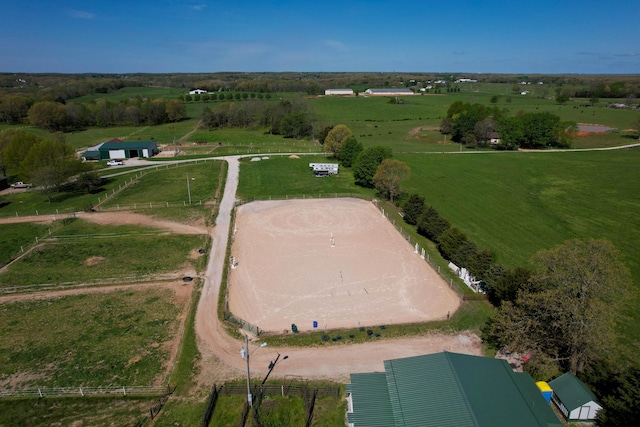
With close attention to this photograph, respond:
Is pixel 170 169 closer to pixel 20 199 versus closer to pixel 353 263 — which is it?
pixel 20 199

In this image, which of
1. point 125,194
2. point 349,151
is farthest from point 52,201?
point 349,151

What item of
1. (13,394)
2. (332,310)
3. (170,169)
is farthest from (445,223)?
(170,169)

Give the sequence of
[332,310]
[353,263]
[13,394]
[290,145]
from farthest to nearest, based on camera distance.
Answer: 1. [290,145]
2. [353,263]
3. [332,310]
4. [13,394]

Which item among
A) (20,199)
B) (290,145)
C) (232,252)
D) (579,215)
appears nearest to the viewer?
(232,252)

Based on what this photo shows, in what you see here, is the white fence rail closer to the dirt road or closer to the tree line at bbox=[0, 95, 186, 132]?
the dirt road

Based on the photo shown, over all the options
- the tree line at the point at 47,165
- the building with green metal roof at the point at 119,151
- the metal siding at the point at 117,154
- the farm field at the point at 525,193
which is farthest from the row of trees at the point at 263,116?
the tree line at the point at 47,165

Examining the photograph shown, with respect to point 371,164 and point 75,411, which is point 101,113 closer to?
point 371,164
